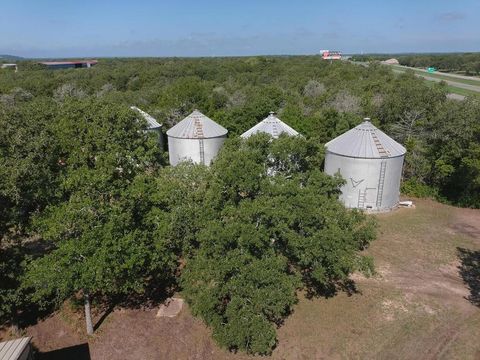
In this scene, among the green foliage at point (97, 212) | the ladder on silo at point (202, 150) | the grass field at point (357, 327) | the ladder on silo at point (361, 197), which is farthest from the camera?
the ladder on silo at point (202, 150)

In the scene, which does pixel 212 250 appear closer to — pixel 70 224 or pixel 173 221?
pixel 173 221

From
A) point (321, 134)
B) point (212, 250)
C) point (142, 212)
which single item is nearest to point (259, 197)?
point (212, 250)

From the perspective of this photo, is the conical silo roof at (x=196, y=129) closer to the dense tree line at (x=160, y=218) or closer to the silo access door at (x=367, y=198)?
the silo access door at (x=367, y=198)

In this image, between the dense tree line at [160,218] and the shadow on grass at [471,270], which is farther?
the shadow on grass at [471,270]

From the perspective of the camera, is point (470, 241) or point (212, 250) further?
point (470, 241)

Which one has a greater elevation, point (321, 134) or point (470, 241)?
point (321, 134)

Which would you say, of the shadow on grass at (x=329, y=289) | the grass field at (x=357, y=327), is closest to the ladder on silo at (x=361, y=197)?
the grass field at (x=357, y=327)
